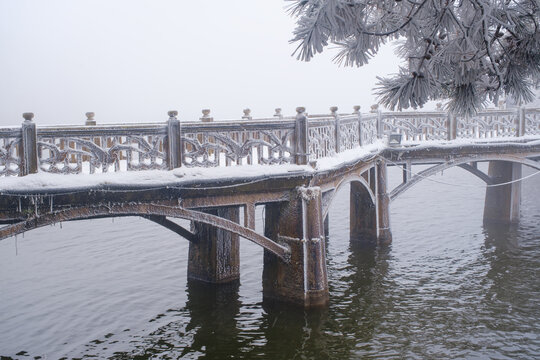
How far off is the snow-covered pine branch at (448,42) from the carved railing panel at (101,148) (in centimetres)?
453

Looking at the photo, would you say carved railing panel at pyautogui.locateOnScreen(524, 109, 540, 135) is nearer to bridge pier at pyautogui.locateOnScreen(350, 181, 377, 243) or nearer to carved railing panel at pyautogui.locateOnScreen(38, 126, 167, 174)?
bridge pier at pyautogui.locateOnScreen(350, 181, 377, 243)

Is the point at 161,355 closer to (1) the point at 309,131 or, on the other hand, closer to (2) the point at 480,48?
(1) the point at 309,131

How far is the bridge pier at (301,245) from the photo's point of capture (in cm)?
1260

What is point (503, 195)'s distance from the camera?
24047 millimetres

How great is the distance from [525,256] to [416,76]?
1508cm

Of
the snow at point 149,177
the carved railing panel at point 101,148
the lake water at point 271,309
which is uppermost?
the carved railing panel at point 101,148

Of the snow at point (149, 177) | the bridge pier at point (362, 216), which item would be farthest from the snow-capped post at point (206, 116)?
the bridge pier at point (362, 216)

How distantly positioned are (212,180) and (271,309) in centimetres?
414

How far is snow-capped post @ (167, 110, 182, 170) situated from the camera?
35.4 ft

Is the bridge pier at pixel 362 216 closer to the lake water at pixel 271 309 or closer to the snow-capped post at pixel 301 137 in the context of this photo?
the lake water at pixel 271 309

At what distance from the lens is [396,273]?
57.9 ft

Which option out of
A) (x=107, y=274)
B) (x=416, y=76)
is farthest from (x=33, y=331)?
(x=416, y=76)

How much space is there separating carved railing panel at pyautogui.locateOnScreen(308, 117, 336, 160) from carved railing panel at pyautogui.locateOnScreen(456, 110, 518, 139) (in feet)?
27.6

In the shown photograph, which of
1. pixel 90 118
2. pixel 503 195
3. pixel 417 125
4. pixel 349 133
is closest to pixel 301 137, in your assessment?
pixel 349 133
